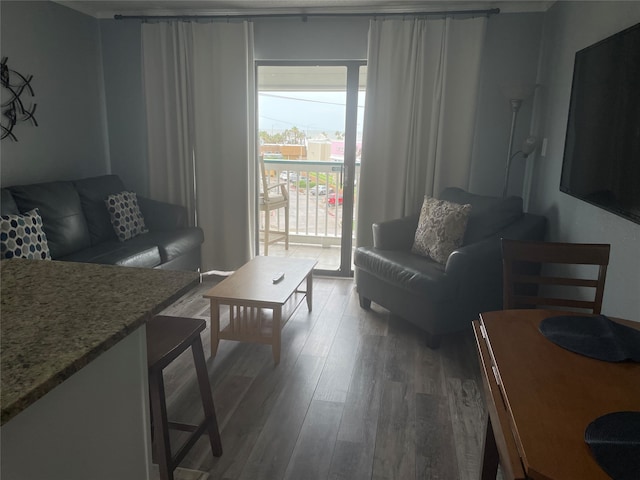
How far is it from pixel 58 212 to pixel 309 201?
2771mm

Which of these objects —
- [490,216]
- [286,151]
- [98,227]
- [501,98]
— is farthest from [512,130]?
[98,227]

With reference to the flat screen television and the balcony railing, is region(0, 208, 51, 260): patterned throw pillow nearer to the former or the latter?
the balcony railing

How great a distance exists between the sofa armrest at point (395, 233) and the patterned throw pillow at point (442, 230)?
22cm

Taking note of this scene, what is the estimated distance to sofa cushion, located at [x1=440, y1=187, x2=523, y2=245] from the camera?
11.0 ft

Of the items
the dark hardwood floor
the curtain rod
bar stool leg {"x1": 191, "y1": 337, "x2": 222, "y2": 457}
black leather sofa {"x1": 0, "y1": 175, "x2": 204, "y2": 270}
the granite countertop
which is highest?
the curtain rod

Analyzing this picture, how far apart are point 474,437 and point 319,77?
3317mm

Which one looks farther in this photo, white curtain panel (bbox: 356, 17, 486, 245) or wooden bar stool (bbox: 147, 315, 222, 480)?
white curtain panel (bbox: 356, 17, 486, 245)

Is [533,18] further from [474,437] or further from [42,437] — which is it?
[42,437]

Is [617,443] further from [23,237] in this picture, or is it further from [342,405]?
[23,237]

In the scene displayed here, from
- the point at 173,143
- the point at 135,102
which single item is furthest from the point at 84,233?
the point at 135,102

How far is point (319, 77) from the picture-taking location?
4.39 meters

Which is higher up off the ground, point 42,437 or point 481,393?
point 42,437

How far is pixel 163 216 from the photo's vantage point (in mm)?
4312

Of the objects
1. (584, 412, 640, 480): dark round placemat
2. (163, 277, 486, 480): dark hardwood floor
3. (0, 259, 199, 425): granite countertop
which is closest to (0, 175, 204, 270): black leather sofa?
(163, 277, 486, 480): dark hardwood floor
